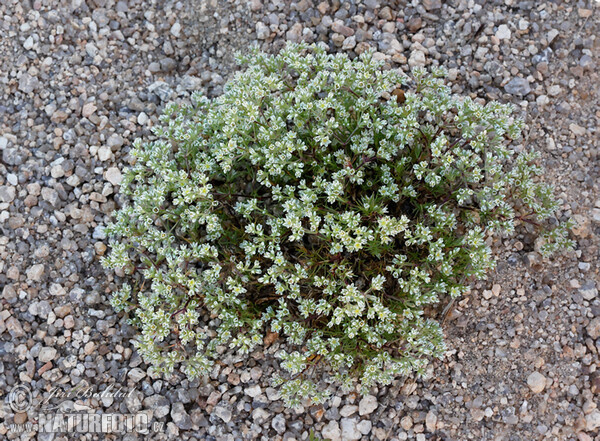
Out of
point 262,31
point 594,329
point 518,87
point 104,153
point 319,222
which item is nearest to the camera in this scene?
point 319,222

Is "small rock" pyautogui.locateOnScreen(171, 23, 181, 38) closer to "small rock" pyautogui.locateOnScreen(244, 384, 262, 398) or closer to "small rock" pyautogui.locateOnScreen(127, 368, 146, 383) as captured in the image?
"small rock" pyautogui.locateOnScreen(127, 368, 146, 383)

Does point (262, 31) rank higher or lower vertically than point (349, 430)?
higher

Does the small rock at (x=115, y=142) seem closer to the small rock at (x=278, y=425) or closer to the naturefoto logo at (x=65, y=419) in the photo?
the naturefoto logo at (x=65, y=419)

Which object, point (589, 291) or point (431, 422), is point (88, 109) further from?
point (589, 291)

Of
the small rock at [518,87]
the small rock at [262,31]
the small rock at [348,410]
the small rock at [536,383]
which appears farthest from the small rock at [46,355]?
the small rock at [518,87]

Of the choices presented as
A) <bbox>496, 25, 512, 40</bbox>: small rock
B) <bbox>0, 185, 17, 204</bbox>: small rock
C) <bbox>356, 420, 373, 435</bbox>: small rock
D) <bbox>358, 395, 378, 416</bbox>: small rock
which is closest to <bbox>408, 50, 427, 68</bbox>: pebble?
<bbox>496, 25, 512, 40</bbox>: small rock

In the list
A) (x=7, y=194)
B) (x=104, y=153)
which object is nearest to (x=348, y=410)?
(x=104, y=153)

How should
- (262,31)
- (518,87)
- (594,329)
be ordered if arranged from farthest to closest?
1. (262,31)
2. (518,87)
3. (594,329)

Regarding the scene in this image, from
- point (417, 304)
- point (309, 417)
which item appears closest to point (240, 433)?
point (309, 417)

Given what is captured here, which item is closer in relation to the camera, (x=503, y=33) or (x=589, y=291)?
(x=589, y=291)
